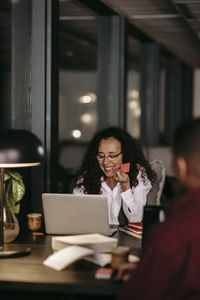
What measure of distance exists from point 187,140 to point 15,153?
100 cm

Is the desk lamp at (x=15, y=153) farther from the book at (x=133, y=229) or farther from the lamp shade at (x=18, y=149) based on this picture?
the book at (x=133, y=229)

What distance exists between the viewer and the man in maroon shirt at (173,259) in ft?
4.96

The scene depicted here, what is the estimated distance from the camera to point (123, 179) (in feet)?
10.4

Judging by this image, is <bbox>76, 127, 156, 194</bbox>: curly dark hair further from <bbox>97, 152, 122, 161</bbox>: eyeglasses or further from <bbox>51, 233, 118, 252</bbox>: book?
<bbox>51, 233, 118, 252</bbox>: book

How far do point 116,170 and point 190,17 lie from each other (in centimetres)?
269

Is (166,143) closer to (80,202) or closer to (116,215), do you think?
(116,215)

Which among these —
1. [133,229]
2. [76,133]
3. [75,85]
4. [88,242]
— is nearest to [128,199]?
[133,229]

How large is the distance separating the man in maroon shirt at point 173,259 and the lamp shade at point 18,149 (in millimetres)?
991

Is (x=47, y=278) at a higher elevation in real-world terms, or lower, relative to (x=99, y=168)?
lower

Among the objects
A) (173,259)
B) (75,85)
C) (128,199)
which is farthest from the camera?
(75,85)

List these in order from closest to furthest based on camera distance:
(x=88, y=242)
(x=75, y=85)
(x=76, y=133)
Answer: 1. (x=88, y=242)
2. (x=76, y=133)
3. (x=75, y=85)

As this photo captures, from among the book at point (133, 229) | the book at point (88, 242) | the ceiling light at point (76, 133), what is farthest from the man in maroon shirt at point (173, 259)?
the ceiling light at point (76, 133)

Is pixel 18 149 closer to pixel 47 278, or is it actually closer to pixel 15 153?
pixel 15 153

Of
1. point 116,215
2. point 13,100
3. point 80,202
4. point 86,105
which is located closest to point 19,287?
point 80,202
